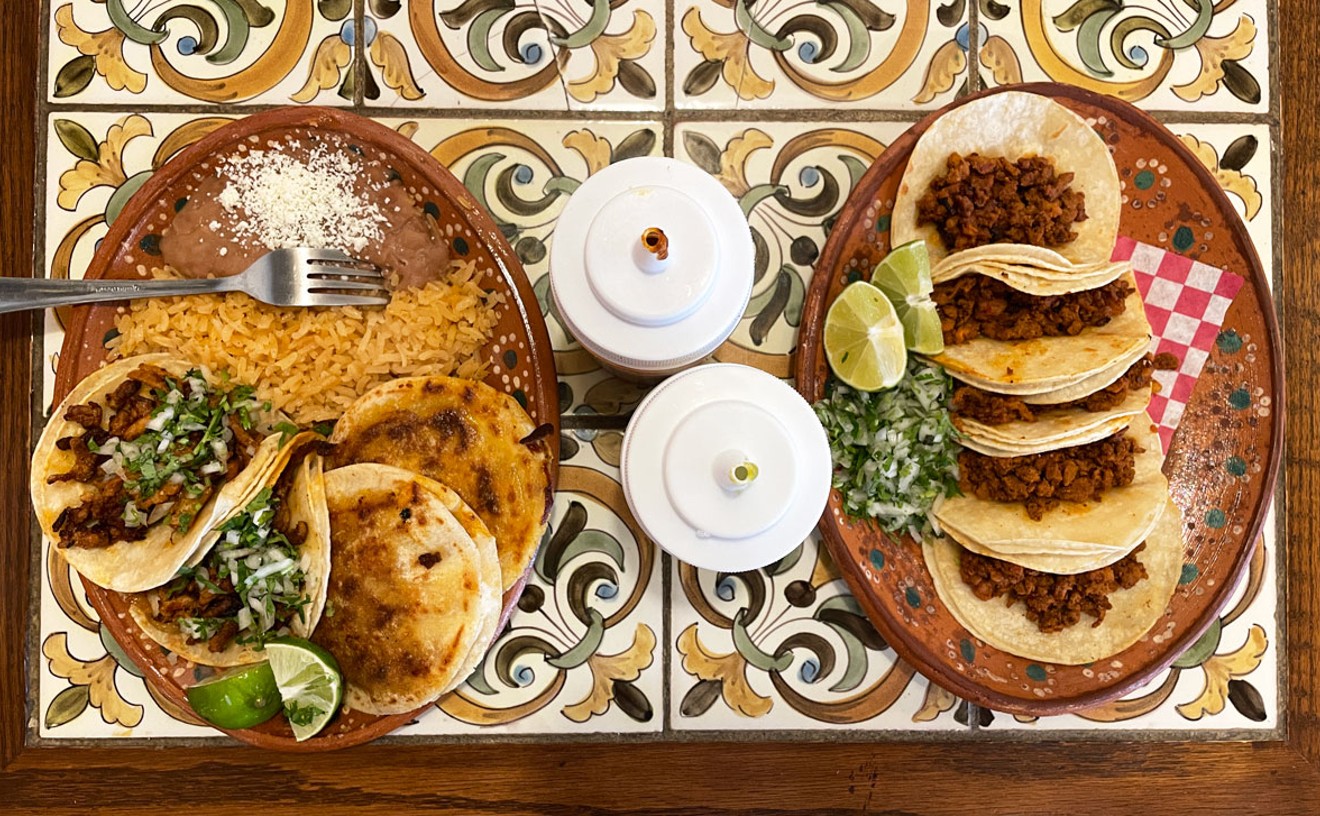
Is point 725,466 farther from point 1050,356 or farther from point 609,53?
point 609,53

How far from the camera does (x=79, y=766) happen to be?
175 cm

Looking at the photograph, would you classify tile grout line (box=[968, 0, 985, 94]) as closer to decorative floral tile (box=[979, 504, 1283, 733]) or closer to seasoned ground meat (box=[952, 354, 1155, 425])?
seasoned ground meat (box=[952, 354, 1155, 425])

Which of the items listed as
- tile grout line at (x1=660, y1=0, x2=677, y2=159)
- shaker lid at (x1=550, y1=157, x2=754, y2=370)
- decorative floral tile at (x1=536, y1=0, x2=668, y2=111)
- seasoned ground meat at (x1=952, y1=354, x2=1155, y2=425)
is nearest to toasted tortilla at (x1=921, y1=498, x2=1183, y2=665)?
seasoned ground meat at (x1=952, y1=354, x2=1155, y2=425)

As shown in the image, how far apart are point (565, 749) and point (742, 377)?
92cm

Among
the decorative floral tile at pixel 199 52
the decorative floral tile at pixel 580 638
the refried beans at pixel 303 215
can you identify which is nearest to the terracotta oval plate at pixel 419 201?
the refried beans at pixel 303 215

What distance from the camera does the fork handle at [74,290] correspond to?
1606 millimetres

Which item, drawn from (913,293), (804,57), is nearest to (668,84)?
(804,57)

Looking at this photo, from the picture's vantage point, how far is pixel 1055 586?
1646 millimetres

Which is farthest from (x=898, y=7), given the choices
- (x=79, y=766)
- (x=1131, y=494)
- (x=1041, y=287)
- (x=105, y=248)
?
(x=79, y=766)

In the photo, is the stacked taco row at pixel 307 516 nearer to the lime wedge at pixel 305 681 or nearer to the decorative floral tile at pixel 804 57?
the lime wedge at pixel 305 681

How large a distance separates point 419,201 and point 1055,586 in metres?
1.48

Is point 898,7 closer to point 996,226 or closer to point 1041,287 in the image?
point 996,226

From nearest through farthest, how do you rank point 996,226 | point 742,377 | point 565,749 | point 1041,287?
point 742,377, point 1041,287, point 996,226, point 565,749

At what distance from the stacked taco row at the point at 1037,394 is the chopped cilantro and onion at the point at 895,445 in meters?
0.03
